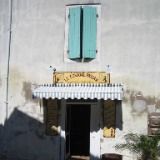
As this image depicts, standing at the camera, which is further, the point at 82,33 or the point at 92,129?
the point at 82,33

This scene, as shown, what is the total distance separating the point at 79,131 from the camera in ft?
78.3

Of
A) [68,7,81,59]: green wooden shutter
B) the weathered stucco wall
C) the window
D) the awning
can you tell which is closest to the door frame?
the weathered stucco wall

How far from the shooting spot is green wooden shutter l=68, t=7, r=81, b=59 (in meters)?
21.5

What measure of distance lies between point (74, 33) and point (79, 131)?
17.9ft

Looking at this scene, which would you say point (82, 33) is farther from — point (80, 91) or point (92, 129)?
point (92, 129)

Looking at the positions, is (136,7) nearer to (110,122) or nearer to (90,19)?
(90,19)

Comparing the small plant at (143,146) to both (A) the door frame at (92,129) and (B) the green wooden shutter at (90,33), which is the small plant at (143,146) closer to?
(A) the door frame at (92,129)

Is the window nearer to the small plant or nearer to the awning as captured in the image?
the awning

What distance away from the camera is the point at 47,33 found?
72.6 feet

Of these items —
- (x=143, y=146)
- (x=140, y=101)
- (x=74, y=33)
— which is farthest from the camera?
(x=74, y=33)

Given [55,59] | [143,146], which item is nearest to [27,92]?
[55,59]

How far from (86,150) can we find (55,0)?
815cm

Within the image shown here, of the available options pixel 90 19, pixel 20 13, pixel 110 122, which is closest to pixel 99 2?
pixel 90 19

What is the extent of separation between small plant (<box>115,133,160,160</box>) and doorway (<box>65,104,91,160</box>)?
9.90ft
